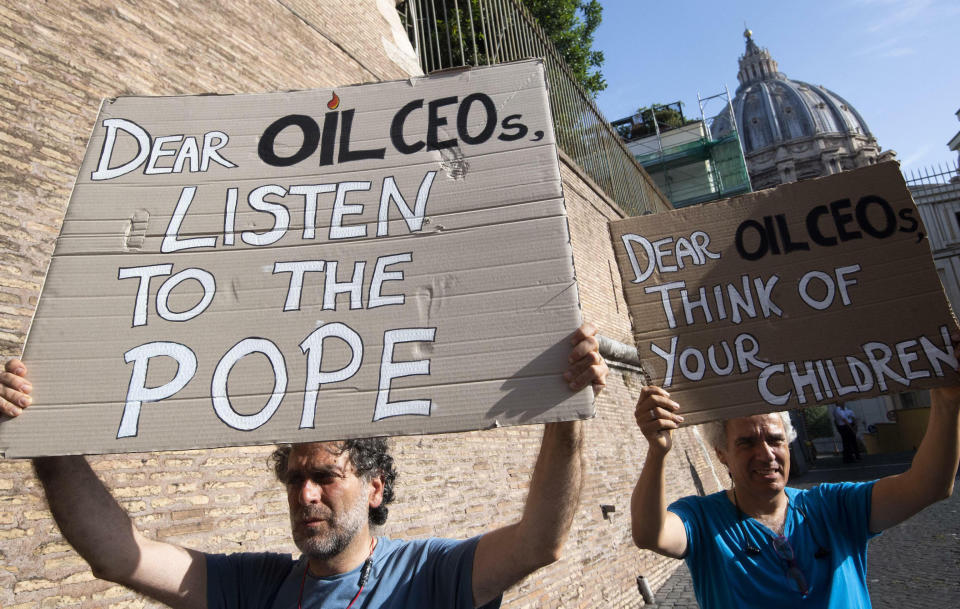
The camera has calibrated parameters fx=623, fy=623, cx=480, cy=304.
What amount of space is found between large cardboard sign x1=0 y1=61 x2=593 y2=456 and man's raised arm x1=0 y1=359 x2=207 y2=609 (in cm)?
19

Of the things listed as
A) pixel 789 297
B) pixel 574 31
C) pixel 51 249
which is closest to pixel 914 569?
pixel 789 297

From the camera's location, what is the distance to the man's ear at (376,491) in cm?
189

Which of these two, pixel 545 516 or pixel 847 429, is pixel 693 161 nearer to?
pixel 847 429

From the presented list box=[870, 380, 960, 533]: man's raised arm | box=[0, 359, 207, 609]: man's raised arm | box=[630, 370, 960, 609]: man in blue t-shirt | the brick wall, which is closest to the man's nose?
box=[630, 370, 960, 609]: man in blue t-shirt

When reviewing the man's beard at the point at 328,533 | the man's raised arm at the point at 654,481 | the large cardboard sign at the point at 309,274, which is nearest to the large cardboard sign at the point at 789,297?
the man's raised arm at the point at 654,481

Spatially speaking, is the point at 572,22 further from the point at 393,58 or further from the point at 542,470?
the point at 542,470

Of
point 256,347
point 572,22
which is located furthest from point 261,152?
point 572,22

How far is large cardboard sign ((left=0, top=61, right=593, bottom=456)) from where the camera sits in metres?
1.42

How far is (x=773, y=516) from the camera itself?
204cm

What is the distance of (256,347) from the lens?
1.50 meters

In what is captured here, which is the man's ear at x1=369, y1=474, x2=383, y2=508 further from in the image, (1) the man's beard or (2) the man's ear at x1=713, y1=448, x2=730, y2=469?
(2) the man's ear at x1=713, y1=448, x2=730, y2=469

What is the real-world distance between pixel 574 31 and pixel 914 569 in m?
16.9

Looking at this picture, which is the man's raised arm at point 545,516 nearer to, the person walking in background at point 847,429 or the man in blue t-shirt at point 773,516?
the man in blue t-shirt at point 773,516

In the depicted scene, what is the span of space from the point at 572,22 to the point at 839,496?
63.5 feet
